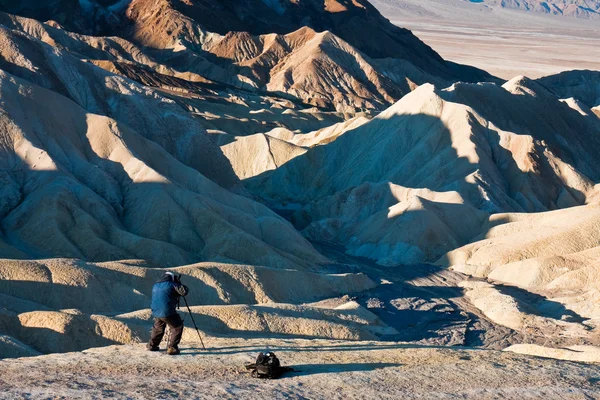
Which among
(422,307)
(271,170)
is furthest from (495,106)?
(422,307)

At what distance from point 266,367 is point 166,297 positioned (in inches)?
105

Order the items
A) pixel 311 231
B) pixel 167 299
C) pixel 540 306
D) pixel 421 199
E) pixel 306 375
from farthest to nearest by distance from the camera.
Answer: pixel 311 231, pixel 421 199, pixel 540 306, pixel 306 375, pixel 167 299

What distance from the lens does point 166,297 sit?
21297 mm

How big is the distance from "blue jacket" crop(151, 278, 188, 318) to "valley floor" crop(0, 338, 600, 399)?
1189mm

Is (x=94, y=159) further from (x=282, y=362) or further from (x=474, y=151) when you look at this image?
(x=282, y=362)

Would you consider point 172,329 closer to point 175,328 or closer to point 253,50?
point 175,328

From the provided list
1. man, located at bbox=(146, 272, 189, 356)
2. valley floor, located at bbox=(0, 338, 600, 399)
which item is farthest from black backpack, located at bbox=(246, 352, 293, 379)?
man, located at bbox=(146, 272, 189, 356)

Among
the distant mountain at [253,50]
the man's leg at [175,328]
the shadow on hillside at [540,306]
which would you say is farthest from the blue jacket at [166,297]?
the distant mountain at [253,50]

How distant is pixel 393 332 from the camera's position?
4753 cm

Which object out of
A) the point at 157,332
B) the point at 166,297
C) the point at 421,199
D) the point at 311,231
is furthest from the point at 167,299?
the point at 311,231

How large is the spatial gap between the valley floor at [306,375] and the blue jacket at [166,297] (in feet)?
3.90

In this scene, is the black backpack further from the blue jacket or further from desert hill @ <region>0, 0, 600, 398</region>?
the blue jacket

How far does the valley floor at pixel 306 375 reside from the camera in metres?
19.6

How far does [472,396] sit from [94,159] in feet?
147
